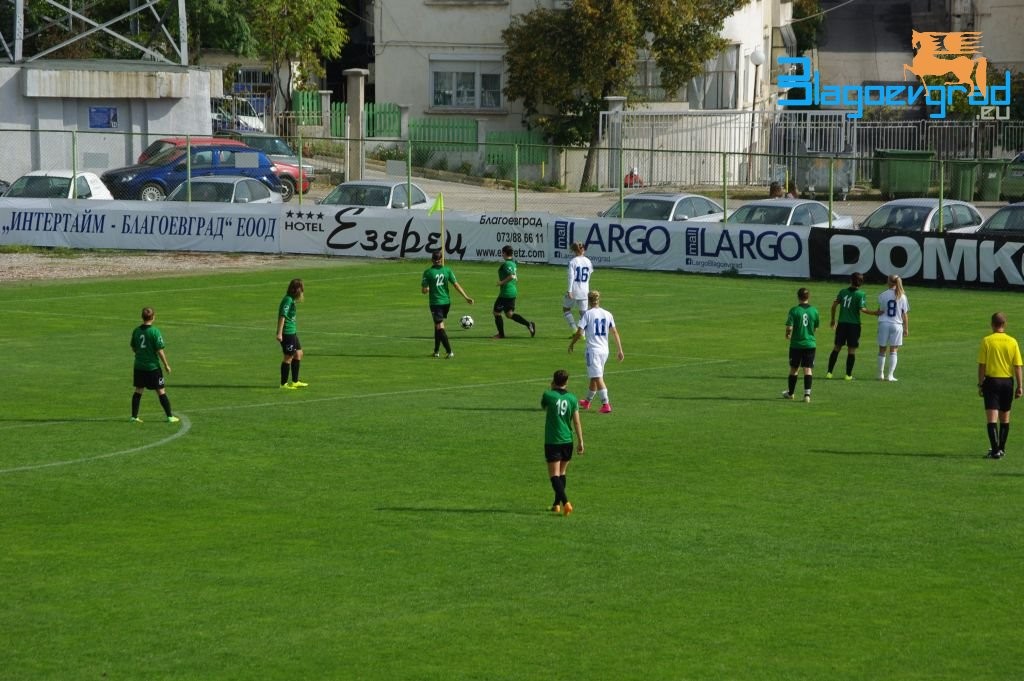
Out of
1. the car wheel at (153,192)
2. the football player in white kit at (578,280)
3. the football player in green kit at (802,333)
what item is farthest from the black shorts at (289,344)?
the car wheel at (153,192)

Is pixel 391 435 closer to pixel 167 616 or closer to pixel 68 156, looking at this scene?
pixel 167 616

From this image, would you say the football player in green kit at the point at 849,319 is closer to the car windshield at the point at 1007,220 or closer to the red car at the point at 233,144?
the car windshield at the point at 1007,220

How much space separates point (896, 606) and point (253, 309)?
2180 centimetres

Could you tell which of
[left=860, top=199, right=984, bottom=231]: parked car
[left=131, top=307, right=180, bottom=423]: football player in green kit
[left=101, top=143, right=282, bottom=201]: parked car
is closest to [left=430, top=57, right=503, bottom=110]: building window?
[left=101, top=143, right=282, bottom=201]: parked car

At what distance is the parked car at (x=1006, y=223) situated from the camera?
36344 millimetres

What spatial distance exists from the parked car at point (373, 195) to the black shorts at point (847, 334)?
2015 centimetres

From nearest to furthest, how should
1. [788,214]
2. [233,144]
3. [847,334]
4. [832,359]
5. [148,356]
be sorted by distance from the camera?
1. [148,356]
2. [847,334]
3. [832,359]
4. [788,214]
5. [233,144]

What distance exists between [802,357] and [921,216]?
16.7m

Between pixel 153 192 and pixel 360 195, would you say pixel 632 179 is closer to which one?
pixel 360 195

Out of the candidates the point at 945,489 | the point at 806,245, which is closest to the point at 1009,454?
the point at 945,489

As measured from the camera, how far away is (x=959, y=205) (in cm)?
3847

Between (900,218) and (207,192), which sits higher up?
(207,192)

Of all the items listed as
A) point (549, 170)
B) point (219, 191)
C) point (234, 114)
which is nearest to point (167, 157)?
point (219, 191)

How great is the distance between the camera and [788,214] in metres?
39.2
